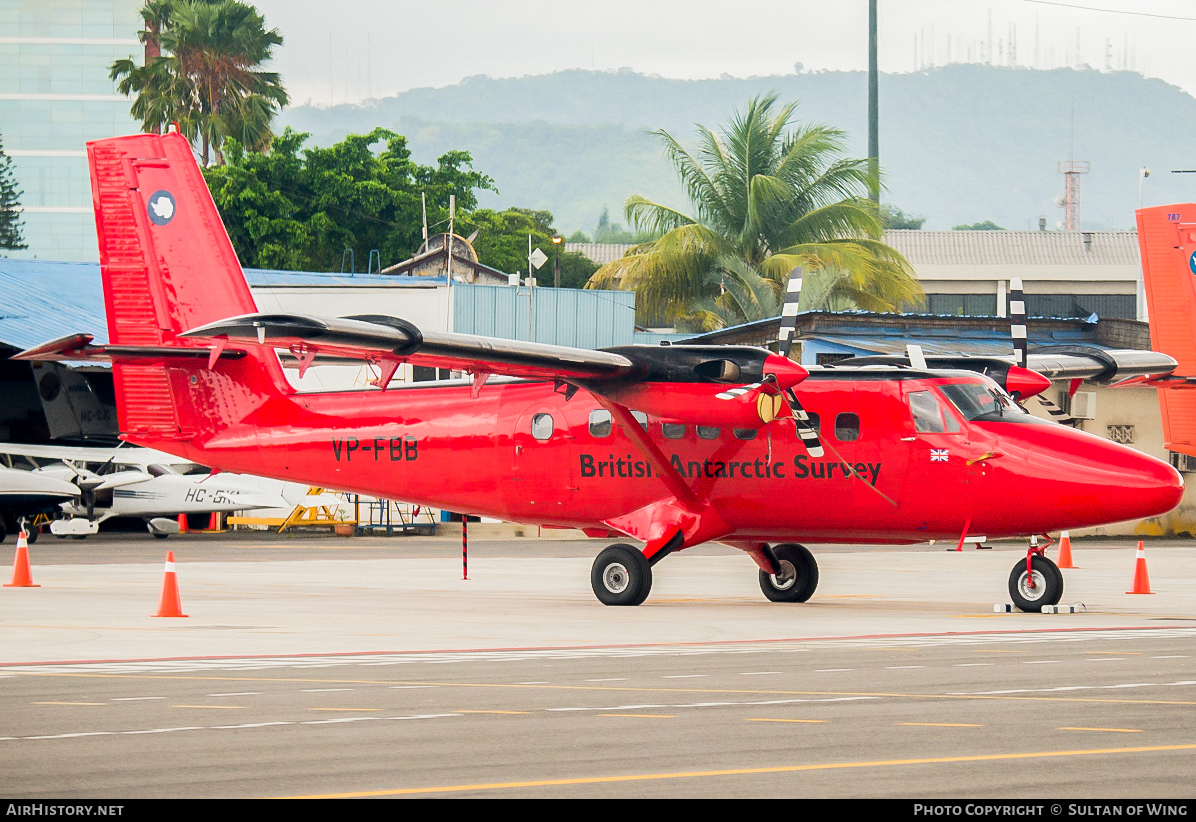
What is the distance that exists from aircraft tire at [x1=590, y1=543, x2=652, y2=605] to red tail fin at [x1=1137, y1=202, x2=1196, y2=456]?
11510mm

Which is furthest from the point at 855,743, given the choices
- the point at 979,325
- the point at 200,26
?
the point at 200,26

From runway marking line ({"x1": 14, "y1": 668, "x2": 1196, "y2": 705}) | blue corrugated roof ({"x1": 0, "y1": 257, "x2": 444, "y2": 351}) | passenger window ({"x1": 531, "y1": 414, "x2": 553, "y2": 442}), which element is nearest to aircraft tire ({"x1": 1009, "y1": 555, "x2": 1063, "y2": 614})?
passenger window ({"x1": 531, "y1": 414, "x2": 553, "y2": 442})

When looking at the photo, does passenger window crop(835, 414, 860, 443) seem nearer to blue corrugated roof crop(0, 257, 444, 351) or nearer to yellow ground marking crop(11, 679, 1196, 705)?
yellow ground marking crop(11, 679, 1196, 705)

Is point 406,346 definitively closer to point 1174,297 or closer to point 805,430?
point 805,430

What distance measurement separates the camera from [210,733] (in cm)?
899

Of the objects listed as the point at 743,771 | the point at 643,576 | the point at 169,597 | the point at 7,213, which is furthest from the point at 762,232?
the point at 7,213

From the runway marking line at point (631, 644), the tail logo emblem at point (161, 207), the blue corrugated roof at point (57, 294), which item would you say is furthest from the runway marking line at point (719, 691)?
the blue corrugated roof at point (57, 294)

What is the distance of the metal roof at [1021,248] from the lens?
79938 millimetres

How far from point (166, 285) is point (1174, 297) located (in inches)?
665

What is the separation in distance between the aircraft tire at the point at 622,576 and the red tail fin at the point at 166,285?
17.7 feet

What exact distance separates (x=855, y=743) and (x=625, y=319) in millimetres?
33807

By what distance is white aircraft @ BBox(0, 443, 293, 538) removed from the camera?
37.0 meters

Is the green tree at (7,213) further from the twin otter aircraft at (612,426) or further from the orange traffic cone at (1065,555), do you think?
the orange traffic cone at (1065,555)

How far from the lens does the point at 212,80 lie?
75.3m
